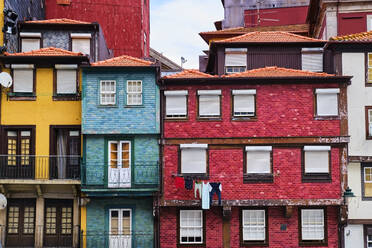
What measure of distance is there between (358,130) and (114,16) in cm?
2169

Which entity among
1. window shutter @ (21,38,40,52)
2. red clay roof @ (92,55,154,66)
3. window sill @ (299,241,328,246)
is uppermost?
window shutter @ (21,38,40,52)

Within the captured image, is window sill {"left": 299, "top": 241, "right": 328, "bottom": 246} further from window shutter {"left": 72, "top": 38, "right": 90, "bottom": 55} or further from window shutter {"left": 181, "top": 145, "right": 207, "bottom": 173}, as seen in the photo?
window shutter {"left": 72, "top": 38, "right": 90, "bottom": 55}

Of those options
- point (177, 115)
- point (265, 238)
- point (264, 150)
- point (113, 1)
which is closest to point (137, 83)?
point (177, 115)

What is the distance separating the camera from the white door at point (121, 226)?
31906 millimetres

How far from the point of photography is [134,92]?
32656mm

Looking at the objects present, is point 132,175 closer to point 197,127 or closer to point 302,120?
point 197,127

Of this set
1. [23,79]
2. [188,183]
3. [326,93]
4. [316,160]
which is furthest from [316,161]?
[23,79]

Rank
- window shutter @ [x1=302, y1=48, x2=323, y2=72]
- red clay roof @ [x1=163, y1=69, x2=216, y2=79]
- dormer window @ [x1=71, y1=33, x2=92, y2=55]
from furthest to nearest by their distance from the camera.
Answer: dormer window @ [x1=71, y1=33, x2=92, y2=55] < window shutter @ [x1=302, y1=48, x2=323, y2=72] < red clay roof @ [x1=163, y1=69, x2=216, y2=79]

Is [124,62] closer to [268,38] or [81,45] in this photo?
[81,45]

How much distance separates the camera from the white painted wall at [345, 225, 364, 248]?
31.6 meters

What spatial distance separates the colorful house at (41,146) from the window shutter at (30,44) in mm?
4087

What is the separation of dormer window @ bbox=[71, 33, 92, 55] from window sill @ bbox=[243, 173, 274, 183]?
12.2m

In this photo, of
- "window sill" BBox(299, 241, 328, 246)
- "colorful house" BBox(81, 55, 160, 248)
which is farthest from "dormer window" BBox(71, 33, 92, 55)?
"window sill" BBox(299, 241, 328, 246)

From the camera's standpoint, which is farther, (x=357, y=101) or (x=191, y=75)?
(x=191, y=75)
